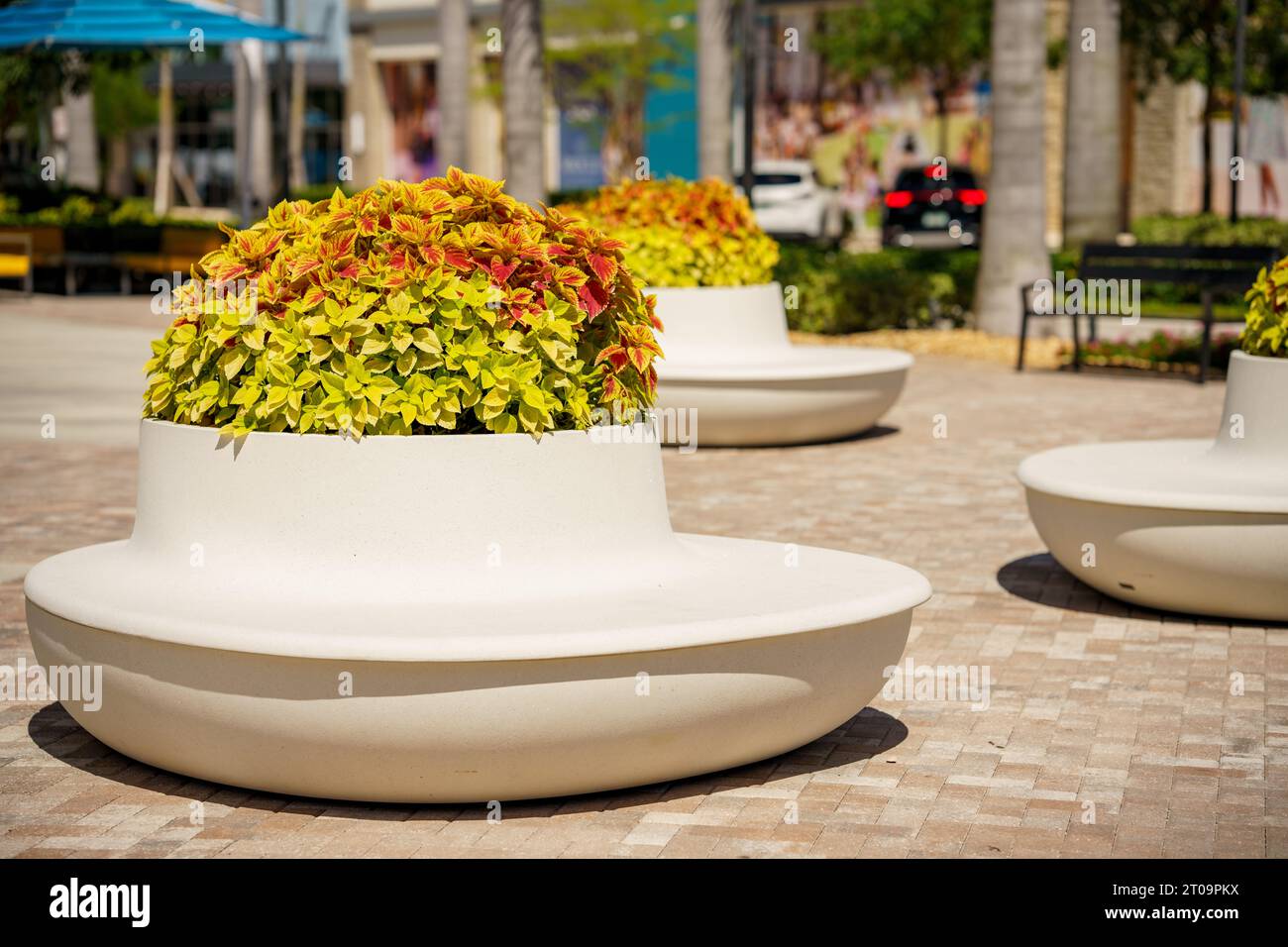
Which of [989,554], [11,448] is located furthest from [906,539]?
[11,448]

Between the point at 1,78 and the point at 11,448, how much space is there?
16787 mm

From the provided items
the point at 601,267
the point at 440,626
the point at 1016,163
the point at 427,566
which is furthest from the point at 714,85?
the point at 440,626

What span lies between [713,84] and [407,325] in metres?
20.9

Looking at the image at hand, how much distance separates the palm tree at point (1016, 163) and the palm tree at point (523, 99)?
5263mm

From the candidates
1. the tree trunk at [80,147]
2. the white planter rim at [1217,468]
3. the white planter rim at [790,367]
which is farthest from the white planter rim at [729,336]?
the tree trunk at [80,147]

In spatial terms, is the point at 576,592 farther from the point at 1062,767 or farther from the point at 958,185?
the point at 958,185

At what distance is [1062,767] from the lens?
5312mm

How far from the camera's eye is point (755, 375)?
38.1 ft

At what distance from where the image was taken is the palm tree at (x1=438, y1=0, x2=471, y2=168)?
27.2m

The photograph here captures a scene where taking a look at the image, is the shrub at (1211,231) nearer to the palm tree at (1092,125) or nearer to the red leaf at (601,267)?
the palm tree at (1092,125)

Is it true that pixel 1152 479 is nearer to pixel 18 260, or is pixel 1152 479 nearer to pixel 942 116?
pixel 18 260

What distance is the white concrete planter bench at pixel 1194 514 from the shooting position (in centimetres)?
691

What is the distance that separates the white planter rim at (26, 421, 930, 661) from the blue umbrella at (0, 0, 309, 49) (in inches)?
727

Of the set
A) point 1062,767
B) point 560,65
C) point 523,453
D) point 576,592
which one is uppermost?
point 560,65
